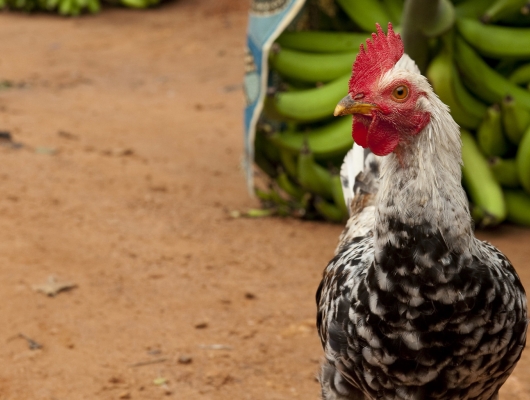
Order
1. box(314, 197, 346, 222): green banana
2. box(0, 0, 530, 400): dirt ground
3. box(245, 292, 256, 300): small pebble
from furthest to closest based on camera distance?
1. box(314, 197, 346, 222): green banana
2. box(245, 292, 256, 300): small pebble
3. box(0, 0, 530, 400): dirt ground

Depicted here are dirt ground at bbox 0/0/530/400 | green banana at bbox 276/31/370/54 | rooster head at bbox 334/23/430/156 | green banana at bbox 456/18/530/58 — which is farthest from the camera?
green banana at bbox 276/31/370/54

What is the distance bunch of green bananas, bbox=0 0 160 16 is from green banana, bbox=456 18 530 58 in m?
9.14

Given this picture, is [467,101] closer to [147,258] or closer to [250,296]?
[250,296]

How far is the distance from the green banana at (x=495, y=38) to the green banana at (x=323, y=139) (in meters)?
0.90

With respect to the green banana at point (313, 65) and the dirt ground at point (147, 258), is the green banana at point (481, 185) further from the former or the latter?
the green banana at point (313, 65)

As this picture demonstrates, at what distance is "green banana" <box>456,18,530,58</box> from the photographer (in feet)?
14.8

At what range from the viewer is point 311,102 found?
488 centimetres

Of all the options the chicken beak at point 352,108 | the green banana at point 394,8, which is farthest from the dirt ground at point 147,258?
the chicken beak at point 352,108

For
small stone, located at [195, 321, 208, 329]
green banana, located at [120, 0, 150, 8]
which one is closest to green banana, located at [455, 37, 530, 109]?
small stone, located at [195, 321, 208, 329]

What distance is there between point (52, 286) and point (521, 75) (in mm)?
3157

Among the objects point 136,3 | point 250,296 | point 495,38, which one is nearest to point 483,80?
point 495,38

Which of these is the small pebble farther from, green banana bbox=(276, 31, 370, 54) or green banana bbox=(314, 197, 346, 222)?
green banana bbox=(276, 31, 370, 54)

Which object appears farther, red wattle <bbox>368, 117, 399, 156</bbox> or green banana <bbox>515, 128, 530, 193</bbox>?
green banana <bbox>515, 128, 530, 193</bbox>

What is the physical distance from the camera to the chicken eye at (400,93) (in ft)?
7.54
